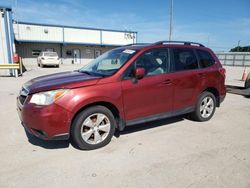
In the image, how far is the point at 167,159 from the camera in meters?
3.42

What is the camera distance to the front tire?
3.54 meters

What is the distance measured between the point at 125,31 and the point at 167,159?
116 feet

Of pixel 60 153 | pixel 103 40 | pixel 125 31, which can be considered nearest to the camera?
pixel 60 153

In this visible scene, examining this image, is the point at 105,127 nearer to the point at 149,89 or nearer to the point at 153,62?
the point at 149,89

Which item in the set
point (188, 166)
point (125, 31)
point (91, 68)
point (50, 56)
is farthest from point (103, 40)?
point (188, 166)

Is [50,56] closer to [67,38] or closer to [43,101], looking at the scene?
[67,38]

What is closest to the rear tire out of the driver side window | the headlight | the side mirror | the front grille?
the driver side window

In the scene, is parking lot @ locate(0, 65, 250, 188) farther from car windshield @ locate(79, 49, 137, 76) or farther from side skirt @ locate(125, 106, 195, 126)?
car windshield @ locate(79, 49, 137, 76)

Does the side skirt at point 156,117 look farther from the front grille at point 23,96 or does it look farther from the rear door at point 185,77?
the front grille at point 23,96

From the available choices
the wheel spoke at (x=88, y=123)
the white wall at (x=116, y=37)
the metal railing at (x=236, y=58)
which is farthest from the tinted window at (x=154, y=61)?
the white wall at (x=116, y=37)

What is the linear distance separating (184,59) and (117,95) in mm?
1952

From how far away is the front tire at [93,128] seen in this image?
354 cm

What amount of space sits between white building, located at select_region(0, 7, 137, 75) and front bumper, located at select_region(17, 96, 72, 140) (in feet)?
89.2

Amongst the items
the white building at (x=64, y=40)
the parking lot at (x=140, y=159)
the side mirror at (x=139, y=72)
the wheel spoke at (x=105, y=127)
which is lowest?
the parking lot at (x=140, y=159)
